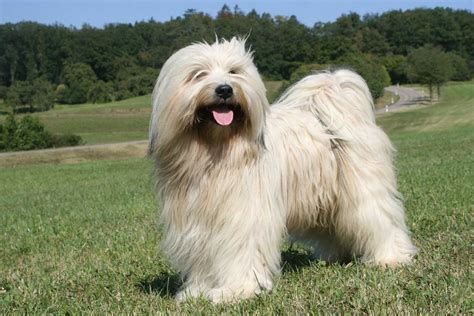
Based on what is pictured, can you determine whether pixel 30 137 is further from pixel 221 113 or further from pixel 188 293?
Result: pixel 221 113

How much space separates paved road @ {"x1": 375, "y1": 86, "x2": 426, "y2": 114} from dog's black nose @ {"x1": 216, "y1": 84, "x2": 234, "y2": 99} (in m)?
69.3

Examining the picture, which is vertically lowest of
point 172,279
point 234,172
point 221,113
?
point 172,279

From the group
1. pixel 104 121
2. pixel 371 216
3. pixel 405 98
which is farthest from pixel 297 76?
pixel 371 216

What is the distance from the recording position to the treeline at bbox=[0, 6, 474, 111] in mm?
90500

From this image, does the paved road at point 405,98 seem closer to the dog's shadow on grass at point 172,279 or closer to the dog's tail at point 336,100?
the dog's shadow on grass at point 172,279

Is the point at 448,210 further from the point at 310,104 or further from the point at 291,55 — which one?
the point at 291,55

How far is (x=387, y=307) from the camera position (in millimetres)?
3842

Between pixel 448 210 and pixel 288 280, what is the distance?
3320 mm

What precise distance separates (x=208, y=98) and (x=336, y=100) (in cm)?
181

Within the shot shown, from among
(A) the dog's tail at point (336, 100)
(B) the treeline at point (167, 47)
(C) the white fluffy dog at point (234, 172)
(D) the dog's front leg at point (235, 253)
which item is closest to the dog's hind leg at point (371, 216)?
(C) the white fluffy dog at point (234, 172)

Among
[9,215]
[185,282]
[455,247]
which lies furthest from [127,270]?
[9,215]

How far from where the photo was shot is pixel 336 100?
5.96 meters

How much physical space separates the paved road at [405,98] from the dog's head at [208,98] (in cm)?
6892

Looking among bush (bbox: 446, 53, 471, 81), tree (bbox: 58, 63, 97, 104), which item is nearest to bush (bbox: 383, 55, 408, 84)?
bush (bbox: 446, 53, 471, 81)
